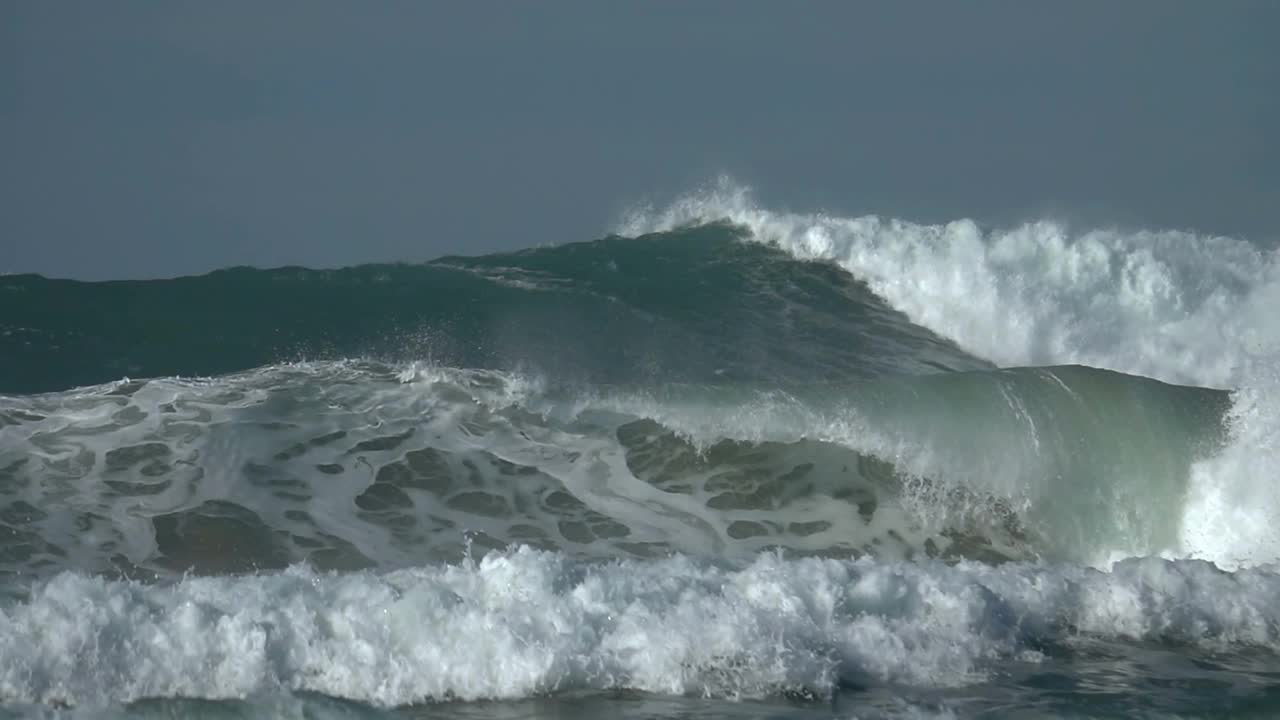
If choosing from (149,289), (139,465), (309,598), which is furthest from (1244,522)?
(149,289)

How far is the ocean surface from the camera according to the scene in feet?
17.2

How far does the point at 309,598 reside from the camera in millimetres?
5461

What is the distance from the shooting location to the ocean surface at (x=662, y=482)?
5242mm

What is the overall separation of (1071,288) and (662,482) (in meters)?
8.38

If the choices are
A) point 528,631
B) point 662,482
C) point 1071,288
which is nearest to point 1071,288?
point 1071,288

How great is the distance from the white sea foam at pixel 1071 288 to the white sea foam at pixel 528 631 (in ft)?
28.3

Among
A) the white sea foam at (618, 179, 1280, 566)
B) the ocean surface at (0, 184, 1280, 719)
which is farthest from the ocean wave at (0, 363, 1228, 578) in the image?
the white sea foam at (618, 179, 1280, 566)

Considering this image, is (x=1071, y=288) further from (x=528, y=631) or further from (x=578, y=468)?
(x=528, y=631)

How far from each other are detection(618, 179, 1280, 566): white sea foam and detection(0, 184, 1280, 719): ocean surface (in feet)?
0.17

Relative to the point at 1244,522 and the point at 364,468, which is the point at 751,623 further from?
the point at 1244,522


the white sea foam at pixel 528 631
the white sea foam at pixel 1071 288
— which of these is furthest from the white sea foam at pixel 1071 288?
the white sea foam at pixel 528 631

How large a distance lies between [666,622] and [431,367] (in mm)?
5277

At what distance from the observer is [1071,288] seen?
1567cm

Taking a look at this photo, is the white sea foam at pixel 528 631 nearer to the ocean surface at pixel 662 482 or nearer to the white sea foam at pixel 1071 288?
the ocean surface at pixel 662 482
